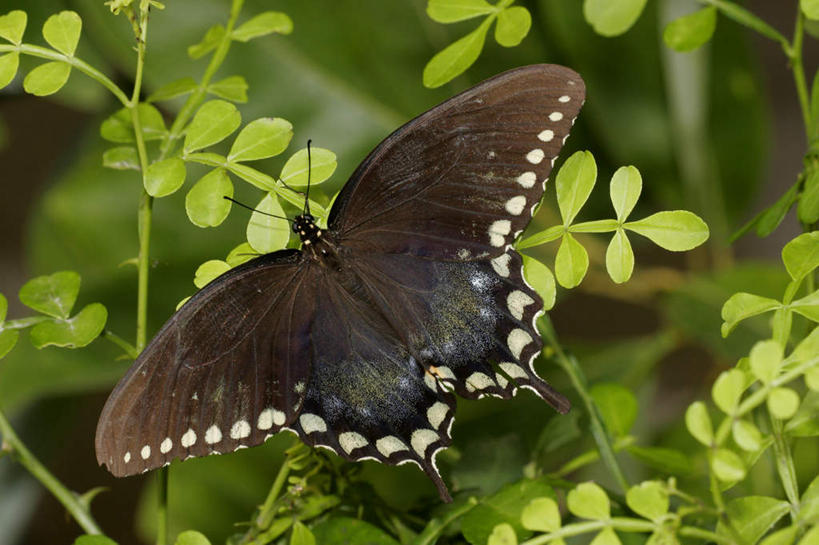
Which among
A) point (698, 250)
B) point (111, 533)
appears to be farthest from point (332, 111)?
point (111, 533)

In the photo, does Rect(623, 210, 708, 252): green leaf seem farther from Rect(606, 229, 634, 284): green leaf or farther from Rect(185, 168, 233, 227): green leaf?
Rect(185, 168, 233, 227): green leaf

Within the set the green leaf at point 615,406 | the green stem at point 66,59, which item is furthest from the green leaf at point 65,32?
the green leaf at point 615,406

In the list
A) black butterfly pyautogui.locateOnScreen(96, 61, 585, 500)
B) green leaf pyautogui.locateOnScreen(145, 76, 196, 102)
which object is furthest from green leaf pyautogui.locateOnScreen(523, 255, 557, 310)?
green leaf pyautogui.locateOnScreen(145, 76, 196, 102)

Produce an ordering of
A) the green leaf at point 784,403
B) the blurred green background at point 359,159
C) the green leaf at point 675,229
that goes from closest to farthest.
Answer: the green leaf at point 784,403
the green leaf at point 675,229
the blurred green background at point 359,159

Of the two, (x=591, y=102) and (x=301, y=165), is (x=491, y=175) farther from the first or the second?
(x=591, y=102)

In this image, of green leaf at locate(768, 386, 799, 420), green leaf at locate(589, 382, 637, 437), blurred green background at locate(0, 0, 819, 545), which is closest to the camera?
green leaf at locate(768, 386, 799, 420)

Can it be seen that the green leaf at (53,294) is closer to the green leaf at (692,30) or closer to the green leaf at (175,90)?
the green leaf at (175,90)
